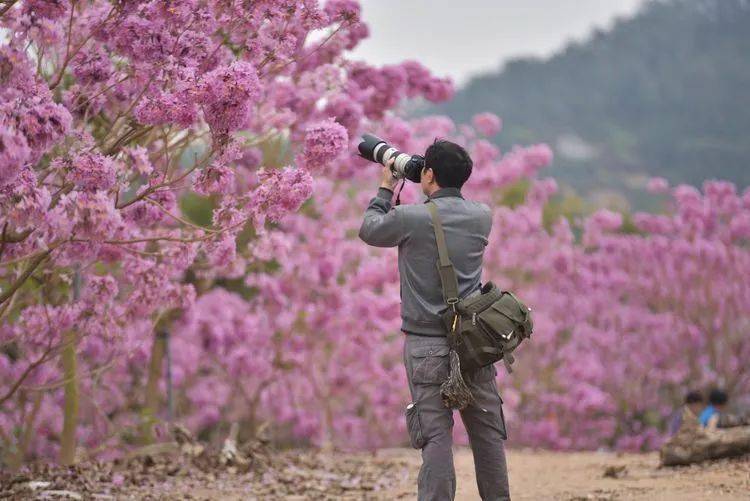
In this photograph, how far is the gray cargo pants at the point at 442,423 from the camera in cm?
332

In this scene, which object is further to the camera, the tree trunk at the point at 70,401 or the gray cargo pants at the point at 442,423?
the tree trunk at the point at 70,401

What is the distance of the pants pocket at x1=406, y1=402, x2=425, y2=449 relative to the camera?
11.0 feet

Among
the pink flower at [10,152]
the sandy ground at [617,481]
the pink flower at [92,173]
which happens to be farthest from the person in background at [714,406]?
the pink flower at [10,152]

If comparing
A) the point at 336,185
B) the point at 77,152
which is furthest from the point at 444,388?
the point at 336,185

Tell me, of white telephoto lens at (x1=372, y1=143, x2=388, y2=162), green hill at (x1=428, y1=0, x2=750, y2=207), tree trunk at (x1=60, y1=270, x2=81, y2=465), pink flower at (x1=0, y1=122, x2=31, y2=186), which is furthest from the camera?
green hill at (x1=428, y1=0, x2=750, y2=207)

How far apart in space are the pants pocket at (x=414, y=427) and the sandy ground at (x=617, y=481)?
6.32 ft

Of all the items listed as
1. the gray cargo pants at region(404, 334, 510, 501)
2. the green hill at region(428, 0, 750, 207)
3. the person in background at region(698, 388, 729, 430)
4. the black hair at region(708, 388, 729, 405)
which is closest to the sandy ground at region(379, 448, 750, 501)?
the person in background at region(698, 388, 729, 430)

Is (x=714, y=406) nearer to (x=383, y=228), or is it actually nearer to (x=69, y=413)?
(x=383, y=228)

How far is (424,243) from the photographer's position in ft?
11.3

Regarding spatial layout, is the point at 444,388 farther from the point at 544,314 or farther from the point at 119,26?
the point at 544,314

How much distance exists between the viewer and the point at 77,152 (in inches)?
140

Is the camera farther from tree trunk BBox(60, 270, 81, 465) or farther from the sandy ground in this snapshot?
tree trunk BBox(60, 270, 81, 465)

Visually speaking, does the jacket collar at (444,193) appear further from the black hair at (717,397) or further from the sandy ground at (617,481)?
the black hair at (717,397)

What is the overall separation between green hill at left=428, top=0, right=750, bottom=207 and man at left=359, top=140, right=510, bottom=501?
177 feet
